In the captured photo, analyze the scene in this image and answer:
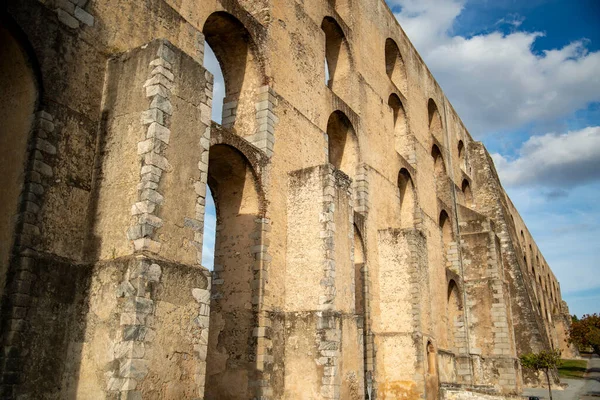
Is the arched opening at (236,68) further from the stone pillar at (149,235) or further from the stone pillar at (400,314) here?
the stone pillar at (400,314)

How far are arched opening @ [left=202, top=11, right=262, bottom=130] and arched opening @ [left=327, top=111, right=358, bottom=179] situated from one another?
12.4ft

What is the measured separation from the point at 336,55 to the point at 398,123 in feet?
14.3

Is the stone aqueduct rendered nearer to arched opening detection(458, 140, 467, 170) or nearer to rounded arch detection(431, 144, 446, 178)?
rounded arch detection(431, 144, 446, 178)

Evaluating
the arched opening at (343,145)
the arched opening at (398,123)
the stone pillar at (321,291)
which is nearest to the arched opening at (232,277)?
the stone pillar at (321,291)

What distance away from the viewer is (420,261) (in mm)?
14602

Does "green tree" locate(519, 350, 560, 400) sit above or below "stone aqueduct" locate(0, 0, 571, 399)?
below

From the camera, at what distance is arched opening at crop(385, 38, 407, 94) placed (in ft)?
63.0

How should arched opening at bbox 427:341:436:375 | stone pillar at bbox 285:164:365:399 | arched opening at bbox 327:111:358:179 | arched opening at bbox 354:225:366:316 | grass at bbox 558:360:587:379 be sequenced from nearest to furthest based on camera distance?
stone pillar at bbox 285:164:365:399
arched opening at bbox 354:225:366:316
arched opening at bbox 327:111:358:179
arched opening at bbox 427:341:436:375
grass at bbox 558:360:587:379

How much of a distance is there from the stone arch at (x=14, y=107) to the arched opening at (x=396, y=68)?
47.3ft

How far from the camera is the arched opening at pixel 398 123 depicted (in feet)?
60.3

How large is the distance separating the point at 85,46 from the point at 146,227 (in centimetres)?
254

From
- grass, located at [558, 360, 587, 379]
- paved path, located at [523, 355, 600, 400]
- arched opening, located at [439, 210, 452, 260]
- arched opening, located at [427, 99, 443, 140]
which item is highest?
arched opening, located at [427, 99, 443, 140]

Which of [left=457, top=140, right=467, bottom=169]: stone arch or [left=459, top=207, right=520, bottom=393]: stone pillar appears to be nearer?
[left=459, top=207, right=520, bottom=393]: stone pillar

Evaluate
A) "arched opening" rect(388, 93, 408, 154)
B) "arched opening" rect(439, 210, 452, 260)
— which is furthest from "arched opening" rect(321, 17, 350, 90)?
"arched opening" rect(439, 210, 452, 260)
